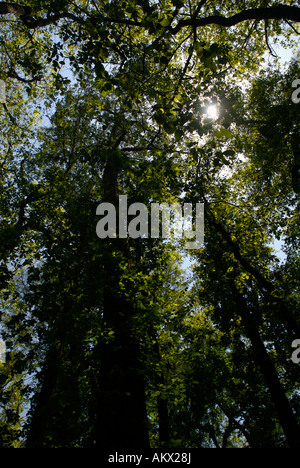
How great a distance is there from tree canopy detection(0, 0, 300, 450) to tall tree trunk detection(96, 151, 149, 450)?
25 mm

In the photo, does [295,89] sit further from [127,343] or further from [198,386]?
[198,386]

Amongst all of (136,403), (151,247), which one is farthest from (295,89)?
(136,403)

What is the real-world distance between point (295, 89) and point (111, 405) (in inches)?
497

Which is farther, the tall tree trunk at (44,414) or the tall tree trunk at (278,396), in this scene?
the tall tree trunk at (278,396)

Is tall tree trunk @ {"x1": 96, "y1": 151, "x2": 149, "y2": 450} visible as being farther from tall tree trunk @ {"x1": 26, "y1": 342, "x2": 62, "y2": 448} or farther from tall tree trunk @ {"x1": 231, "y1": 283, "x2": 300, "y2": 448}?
tall tree trunk @ {"x1": 231, "y1": 283, "x2": 300, "y2": 448}

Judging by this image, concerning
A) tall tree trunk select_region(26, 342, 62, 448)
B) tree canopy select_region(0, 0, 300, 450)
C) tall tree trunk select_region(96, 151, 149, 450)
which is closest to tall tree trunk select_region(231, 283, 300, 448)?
tree canopy select_region(0, 0, 300, 450)

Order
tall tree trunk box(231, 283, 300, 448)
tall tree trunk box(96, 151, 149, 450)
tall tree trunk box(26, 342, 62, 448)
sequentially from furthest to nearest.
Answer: tall tree trunk box(231, 283, 300, 448) → tall tree trunk box(96, 151, 149, 450) → tall tree trunk box(26, 342, 62, 448)

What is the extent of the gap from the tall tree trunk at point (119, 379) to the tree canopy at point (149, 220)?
2 centimetres

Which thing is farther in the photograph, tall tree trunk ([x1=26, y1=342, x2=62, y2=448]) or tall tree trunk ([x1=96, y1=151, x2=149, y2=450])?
tall tree trunk ([x1=96, y1=151, x2=149, y2=450])

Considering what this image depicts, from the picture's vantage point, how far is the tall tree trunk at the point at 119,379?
151 inches

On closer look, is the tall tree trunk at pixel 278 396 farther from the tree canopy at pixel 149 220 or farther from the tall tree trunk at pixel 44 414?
the tall tree trunk at pixel 44 414

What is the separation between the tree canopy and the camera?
4.52m

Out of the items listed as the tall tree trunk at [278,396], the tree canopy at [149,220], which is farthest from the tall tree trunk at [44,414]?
the tall tree trunk at [278,396]
